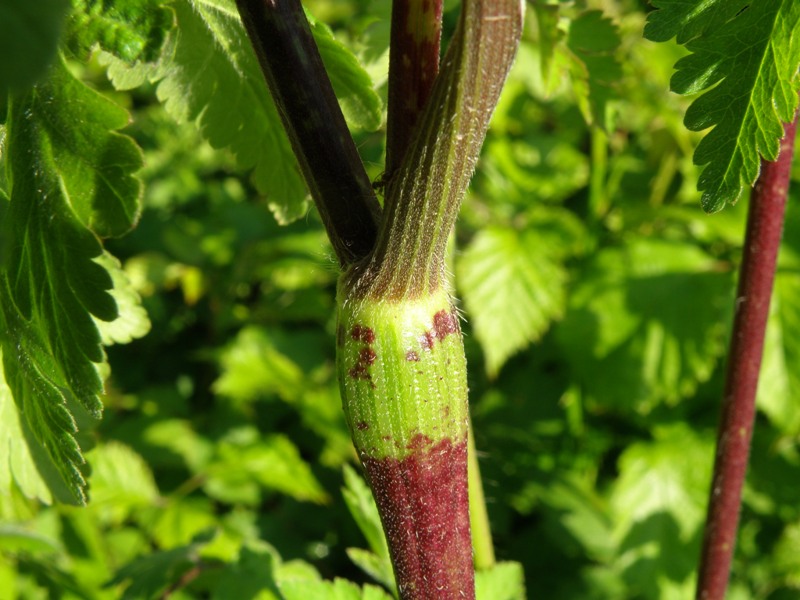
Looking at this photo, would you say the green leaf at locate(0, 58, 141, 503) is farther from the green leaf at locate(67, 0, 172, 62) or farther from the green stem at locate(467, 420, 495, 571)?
the green stem at locate(467, 420, 495, 571)

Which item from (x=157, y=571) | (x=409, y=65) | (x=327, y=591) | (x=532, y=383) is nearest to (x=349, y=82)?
(x=409, y=65)

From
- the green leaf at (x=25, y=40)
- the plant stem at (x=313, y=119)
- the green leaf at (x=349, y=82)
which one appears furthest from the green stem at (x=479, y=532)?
the green leaf at (x=25, y=40)

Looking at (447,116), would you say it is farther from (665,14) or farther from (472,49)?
(665,14)

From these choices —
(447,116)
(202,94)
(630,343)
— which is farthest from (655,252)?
(447,116)

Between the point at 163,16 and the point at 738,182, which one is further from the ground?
the point at 163,16

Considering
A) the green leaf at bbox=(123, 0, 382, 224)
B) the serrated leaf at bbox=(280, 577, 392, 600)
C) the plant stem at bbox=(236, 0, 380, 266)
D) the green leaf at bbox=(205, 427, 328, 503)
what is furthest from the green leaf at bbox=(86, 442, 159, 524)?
the plant stem at bbox=(236, 0, 380, 266)

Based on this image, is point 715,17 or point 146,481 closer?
point 715,17

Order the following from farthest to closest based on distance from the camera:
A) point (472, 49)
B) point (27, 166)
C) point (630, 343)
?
point (630, 343) < point (27, 166) < point (472, 49)
